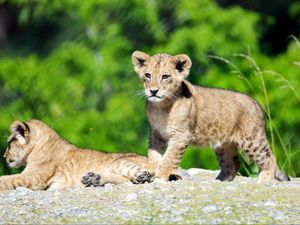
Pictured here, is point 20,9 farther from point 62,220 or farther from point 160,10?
point 62,220

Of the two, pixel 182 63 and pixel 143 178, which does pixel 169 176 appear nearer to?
pixel 143 178

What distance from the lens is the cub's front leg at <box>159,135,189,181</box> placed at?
1291 centimetres

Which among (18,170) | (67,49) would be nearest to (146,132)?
(67,49)

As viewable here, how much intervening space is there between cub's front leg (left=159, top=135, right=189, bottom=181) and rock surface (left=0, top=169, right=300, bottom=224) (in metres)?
0.71

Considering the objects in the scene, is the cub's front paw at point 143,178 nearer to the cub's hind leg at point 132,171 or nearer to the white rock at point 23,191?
the cub's hind leg at point 132,171

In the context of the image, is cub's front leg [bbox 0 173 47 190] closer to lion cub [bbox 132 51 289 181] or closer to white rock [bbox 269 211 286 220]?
lion cub [bbox 132 51 289 181]

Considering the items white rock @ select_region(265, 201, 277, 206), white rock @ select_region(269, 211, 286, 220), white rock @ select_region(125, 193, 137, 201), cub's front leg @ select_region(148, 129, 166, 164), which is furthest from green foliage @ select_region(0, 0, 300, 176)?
white rock @ select_region(269, 211, 286, 220)

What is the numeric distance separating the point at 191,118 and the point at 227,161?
30.0 inches

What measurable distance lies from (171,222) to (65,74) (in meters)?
17.7

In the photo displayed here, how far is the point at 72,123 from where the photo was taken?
858 inches

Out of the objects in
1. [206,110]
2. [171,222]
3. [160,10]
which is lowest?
[171,222]

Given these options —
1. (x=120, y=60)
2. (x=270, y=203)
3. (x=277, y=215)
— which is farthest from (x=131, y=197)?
(x=120, y=60)

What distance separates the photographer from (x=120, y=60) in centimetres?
2723

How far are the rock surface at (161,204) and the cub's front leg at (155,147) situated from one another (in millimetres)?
937
